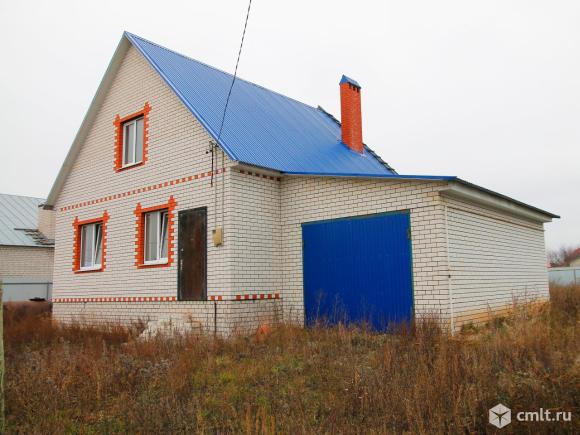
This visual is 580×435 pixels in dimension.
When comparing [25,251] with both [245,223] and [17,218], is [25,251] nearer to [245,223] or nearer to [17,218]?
[17,218]

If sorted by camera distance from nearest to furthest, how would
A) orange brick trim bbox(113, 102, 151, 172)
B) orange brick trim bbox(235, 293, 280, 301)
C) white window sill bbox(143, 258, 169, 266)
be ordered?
orange brick trim bbox(235, 293, 280, 301) < white window sill bbox(143, 258, 169, 266) < orange brick trim bbox(113, 102, 151, 172)

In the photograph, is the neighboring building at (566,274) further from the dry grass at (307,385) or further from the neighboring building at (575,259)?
the neighboring building at (575,259)

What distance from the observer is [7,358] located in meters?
7.56

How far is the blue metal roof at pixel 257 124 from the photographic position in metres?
10.3

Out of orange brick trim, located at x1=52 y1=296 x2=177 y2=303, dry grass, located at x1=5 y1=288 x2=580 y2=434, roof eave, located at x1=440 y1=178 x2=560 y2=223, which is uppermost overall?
roof eave, located at x1=440 y1=178 x2=560 y2=223

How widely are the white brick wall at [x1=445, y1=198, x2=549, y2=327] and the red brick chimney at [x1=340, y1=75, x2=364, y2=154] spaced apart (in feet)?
16.8

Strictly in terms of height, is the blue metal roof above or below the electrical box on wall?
above

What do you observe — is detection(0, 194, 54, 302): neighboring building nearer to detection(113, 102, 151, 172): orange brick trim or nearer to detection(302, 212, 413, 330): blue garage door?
detection(113, 102, 151, 172): orange brick trim

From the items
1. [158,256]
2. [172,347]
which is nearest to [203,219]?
[158,256]

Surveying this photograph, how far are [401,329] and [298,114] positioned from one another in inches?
346

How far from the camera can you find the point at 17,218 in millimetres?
26922

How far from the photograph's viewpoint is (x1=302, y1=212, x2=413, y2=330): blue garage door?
27.7 ft

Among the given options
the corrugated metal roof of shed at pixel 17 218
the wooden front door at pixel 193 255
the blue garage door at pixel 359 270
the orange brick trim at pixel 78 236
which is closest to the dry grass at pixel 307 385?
the blue garage door at pixel 359 270

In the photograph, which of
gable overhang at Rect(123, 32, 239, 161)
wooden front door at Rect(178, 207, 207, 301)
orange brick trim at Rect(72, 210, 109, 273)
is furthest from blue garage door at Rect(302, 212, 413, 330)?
orange brick trim at Rect(72, 210, 109, 273)
